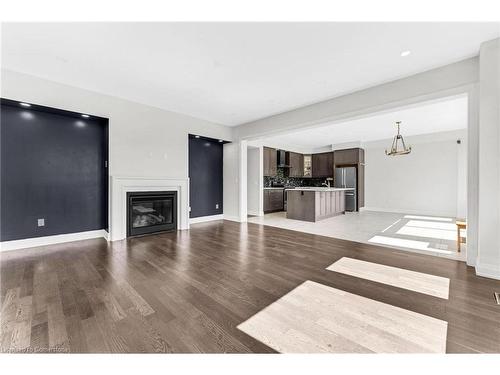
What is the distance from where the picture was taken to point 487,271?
251 cm

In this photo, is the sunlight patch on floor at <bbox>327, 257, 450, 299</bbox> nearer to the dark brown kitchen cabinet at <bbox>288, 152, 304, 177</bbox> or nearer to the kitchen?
the kitchen

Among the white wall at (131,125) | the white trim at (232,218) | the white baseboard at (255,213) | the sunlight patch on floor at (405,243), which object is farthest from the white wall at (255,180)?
the sunlight patch on floor at (405,243)

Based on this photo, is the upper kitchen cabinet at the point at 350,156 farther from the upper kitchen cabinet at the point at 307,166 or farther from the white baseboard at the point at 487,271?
the white baseboard at the point at 487,271

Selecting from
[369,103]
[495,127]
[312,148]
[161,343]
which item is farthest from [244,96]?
[312,148]

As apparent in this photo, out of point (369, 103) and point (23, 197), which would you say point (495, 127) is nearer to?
point (369, 103)

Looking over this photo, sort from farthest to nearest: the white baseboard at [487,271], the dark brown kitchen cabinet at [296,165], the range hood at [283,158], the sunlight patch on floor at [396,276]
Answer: the dark brown kitchen cabinet at [296,165] → the range hood at [283,158] → the white baseboard at [487,271] → the sunlight patch on floor at [396,276]

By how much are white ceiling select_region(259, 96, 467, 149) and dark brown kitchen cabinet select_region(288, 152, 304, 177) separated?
0.64 metres

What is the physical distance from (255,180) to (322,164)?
3821 mm

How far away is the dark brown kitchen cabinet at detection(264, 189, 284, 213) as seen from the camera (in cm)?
789

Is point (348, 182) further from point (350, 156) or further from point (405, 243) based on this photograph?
point (405, 243)

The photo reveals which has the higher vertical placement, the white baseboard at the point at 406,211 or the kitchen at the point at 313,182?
the kitchen at the point at 313,182

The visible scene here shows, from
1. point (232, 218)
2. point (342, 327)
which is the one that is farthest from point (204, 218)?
point (342, 327)

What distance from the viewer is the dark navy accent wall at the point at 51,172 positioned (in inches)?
133
